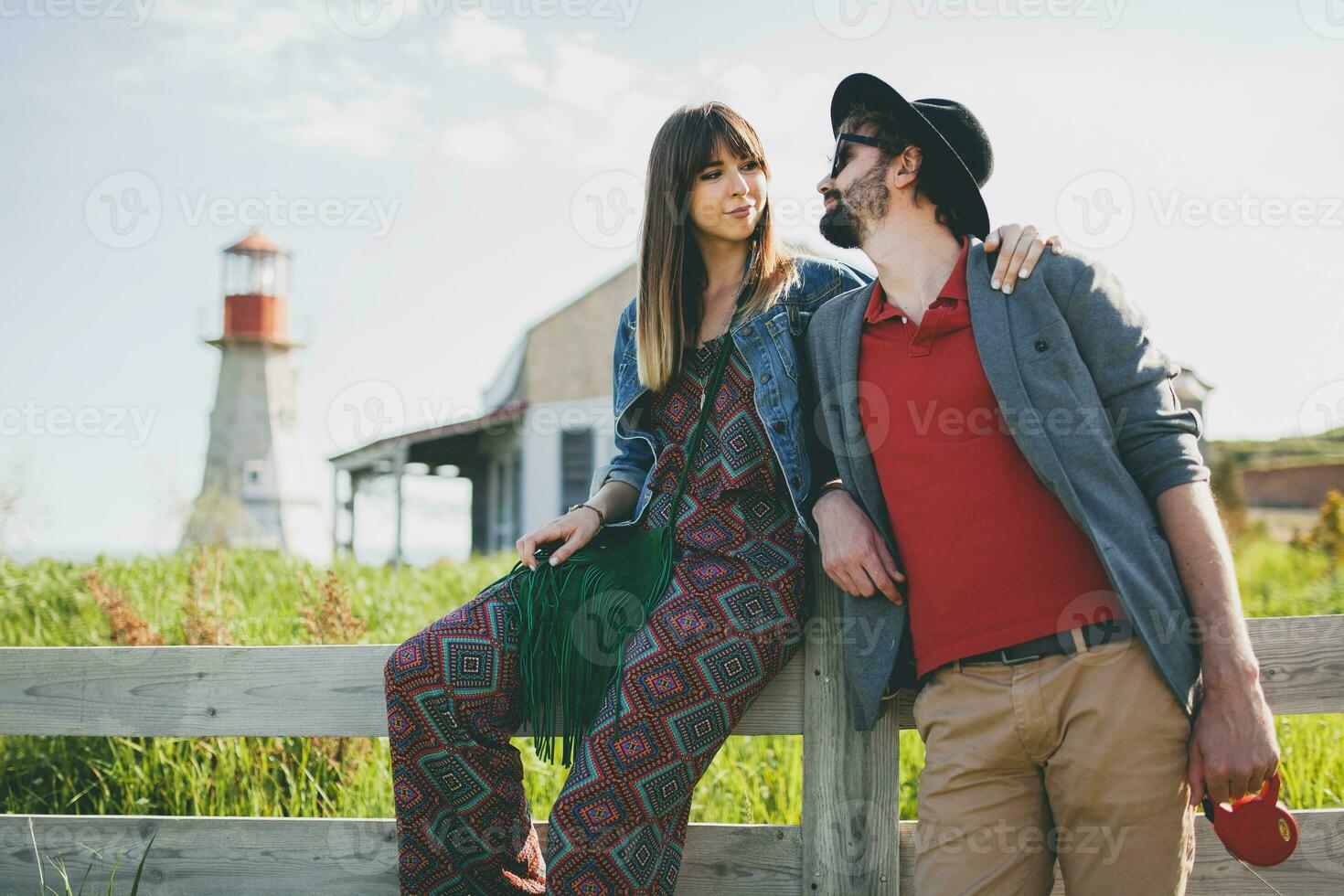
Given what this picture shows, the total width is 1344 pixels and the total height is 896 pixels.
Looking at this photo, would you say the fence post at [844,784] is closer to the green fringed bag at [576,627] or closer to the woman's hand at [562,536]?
the green fringed bag at [576,627]

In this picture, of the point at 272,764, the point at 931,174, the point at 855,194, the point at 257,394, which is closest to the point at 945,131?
the point at 931,174

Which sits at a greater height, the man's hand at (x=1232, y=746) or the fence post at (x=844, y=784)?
the man's hand at (x=1232, y=746)

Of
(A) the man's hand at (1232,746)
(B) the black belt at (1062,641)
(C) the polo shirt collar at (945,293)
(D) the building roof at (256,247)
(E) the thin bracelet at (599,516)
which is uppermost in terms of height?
(D) the building roof at (256,247)

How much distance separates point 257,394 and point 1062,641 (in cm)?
3291

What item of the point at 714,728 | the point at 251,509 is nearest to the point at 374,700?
the point at 714,728

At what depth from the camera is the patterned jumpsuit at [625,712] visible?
2232 mm

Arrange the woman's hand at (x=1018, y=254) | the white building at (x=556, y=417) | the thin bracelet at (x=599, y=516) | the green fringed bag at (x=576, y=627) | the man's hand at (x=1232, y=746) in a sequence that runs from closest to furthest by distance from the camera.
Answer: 1. the man's hand at (x=1232, y=746)
2. the woman's hand at (x=1018, y=254)
3. the green fringed bag at (x=576, y=627)
4. the thin bracelet at (x=599, y=516)
5. the white building at (x=556, y=417)

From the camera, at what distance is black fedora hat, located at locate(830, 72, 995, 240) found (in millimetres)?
2480

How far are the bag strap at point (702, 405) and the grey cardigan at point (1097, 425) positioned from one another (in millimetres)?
530

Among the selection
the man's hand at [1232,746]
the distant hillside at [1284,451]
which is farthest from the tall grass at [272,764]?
the distant hillside at [1284,451]

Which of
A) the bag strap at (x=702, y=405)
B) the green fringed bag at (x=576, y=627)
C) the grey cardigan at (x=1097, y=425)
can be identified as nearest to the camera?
the grey cardigan at (x=1097, y=425)

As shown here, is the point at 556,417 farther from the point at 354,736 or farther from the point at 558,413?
the point at 354,736

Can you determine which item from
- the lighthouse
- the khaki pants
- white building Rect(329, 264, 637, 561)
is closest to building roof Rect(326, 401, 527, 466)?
white building Rect(329, 264, 637, 561)

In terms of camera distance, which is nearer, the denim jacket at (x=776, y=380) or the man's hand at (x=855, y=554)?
the man's hand at (x=855, y=554)
